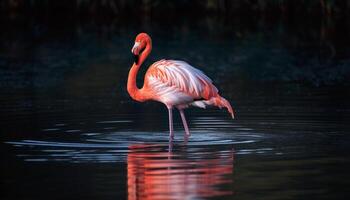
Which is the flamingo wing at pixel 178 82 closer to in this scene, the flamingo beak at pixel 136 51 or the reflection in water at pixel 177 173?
the flamingo beak at pixel 136 51

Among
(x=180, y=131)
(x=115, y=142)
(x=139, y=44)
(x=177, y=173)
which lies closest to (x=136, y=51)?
(x=139, y=44)

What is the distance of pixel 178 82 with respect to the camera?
1126cm

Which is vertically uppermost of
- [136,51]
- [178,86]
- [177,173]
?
[136,51]

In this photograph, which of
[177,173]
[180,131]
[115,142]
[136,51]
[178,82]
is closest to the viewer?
[177,173]

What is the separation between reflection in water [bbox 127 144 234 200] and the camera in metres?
7.95

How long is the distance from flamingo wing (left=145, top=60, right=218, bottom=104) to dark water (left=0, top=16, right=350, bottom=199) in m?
0.43

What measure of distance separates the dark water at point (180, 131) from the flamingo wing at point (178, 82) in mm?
434

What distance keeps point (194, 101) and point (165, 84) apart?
0.42m

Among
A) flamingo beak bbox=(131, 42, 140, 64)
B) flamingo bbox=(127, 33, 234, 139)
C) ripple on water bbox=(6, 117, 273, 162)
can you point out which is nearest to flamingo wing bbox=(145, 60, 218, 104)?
flamingo bbox=(127, 33, 234, 139)

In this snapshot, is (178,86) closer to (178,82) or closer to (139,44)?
(178,82)

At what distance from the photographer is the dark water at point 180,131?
8336 millimetres

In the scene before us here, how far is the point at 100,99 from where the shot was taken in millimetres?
14703

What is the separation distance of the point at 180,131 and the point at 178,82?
683mm

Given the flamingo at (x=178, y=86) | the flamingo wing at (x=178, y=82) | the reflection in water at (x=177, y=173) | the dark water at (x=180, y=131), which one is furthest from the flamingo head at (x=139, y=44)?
the reflection in water at (x=177, y=173)
